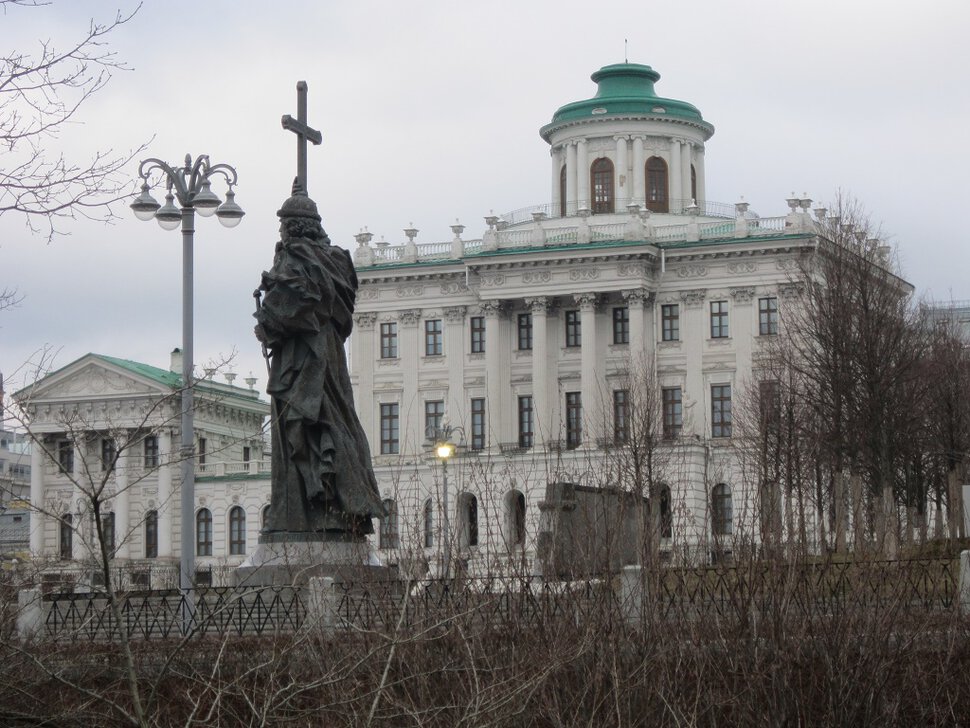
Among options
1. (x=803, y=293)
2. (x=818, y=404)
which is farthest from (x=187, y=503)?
(x=803, y=293)

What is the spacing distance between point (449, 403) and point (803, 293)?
99.8 ft

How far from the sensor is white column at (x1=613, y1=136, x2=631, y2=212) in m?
87.6

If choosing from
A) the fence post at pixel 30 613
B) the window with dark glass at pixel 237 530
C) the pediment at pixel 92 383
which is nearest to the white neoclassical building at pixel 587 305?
the window with dark glass at pixel 237 530

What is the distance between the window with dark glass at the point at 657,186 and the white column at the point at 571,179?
10.8 ft

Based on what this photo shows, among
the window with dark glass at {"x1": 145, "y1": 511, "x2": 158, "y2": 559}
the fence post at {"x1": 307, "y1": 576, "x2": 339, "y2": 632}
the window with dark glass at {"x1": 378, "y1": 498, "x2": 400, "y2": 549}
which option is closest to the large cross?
the window with dark glass at {"x1": 378, "y1": 498, "x2": 400, "y2": 549}

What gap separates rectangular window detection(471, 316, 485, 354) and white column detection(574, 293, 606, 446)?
4.83 m

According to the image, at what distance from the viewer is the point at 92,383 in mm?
91938

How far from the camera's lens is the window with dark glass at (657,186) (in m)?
88.4

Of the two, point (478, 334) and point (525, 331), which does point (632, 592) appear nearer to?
point (525, 331)

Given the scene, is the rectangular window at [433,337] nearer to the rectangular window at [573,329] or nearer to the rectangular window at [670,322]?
the rectangular window at [573,329]

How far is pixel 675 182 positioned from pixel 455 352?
12624mm

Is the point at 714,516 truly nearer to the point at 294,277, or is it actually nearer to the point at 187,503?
the point at 294,277

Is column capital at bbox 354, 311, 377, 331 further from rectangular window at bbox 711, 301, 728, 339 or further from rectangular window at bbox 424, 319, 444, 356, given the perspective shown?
rectangular window at bbox 711, 301, 728, 339

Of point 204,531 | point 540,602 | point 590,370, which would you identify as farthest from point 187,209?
point 204,531
